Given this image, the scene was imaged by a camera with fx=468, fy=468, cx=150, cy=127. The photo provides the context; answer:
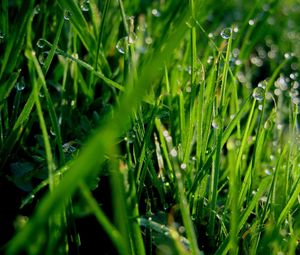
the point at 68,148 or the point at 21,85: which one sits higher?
the point at 21,85

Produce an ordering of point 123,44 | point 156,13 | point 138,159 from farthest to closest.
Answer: point 156,13, point 123,44, point 138,159

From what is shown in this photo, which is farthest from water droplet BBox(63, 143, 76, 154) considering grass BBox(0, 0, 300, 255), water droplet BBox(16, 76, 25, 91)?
water droplet BBox(16, 76, 25, 91)

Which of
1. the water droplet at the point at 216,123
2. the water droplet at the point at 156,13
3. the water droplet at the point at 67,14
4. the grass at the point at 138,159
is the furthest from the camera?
the water droplet at the point at 156,13

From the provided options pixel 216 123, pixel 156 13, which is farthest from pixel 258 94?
pixel 156 13

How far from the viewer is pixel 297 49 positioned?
182cm

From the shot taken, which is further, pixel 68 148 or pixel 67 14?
pixel 67 14

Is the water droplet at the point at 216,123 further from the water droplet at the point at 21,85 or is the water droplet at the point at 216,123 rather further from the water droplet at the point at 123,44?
the water droplet at the point at 21,85

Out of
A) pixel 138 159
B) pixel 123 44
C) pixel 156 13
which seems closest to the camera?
pixel 138 159

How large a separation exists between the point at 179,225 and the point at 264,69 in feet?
3.59

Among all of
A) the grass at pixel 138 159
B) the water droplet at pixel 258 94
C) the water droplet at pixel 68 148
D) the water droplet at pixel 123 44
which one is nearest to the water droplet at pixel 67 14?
the grass at pixel 138 159

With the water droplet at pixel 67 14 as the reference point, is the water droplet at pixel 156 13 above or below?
below

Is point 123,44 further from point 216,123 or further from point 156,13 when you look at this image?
point 156,13

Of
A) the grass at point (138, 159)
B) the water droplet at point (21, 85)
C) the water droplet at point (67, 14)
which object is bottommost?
the grass at point (138, 159)

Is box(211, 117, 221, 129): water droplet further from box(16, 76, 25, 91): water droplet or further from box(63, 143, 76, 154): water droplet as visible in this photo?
box(16, 76, 25, 91): water droplet
